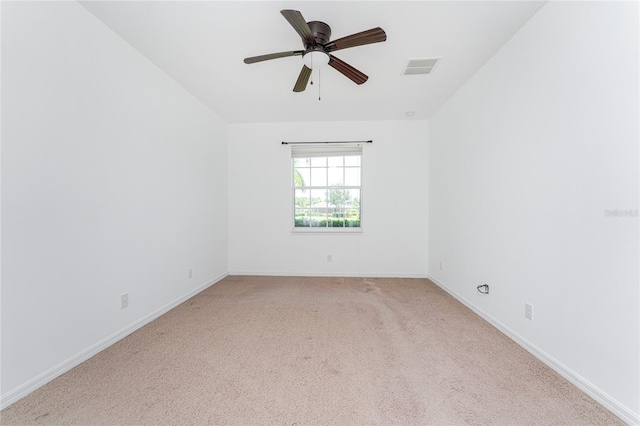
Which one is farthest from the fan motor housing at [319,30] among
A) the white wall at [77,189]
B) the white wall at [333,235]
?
the white wall at [333,235]

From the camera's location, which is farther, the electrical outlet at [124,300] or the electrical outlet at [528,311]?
the electrical outlet at [124,300]

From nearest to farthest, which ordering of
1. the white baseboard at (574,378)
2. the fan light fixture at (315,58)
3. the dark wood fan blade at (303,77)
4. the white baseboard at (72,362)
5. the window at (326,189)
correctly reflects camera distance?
the white baseboard at (574,378), the white baseboard at (72,362), the fan light fixture at (315,58), the dark wood fan blade at (303,77), the window at (326,189)

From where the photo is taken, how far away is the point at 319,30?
175 centimetres

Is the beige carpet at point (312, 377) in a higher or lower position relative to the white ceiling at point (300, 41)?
lower

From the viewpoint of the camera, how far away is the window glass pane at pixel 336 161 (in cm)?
407

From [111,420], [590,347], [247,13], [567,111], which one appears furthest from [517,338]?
[247,13]

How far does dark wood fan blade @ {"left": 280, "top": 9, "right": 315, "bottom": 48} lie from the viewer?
1.40 meters

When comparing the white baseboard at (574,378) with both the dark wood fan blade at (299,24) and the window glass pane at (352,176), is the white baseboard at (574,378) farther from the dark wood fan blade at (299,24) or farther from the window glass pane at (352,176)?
the dark wood fan blade at (299,24)

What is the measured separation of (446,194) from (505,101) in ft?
4.38

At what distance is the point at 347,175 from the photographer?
4.07 m

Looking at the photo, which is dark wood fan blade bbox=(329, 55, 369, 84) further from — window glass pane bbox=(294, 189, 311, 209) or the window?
window glass pane bbox=(294, 189, 311, 209)

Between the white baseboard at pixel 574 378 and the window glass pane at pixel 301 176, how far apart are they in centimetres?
302

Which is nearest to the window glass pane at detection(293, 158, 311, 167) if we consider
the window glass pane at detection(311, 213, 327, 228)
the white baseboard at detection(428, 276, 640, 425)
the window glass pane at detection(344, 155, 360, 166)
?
the window glass pane at detection(344, 155, 360, 166)

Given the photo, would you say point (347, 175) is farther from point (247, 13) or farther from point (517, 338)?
point (517, 338)
